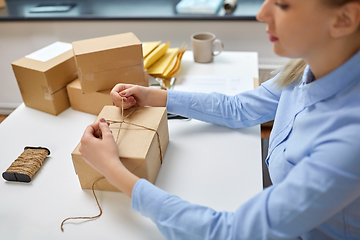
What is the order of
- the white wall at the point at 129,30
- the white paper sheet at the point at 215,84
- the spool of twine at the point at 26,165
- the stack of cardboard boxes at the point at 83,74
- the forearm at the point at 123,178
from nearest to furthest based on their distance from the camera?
1. the forearm at the point at 123,178
2. the spool of twine at the point at 26,165
3. the stack of cardboard boxes at the point at 83,74
4. the white paper sheet at the point at 215,84
5. the white wall at the point at 129,30

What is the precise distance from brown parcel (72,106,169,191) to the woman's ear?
47 centimetres

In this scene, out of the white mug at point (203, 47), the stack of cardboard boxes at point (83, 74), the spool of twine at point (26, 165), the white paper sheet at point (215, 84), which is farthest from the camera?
the white mug at point (203, 47)

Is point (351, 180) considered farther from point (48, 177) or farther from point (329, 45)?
point (48, 177)

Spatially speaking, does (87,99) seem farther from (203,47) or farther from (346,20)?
(346,20)

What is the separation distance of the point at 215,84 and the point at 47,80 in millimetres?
629

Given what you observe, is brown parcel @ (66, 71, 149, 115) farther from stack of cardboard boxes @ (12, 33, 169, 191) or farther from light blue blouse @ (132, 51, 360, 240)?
light blue blouse @ (132, 51, 360, 240)

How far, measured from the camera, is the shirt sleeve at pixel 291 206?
21.3 inches

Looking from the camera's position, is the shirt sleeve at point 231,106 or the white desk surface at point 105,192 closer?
the white desk surface at point 105,192

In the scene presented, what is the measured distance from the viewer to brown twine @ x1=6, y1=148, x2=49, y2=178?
84cm

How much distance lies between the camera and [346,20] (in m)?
0.53

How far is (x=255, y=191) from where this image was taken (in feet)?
2.56

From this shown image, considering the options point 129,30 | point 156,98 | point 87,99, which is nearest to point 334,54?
point 156,98

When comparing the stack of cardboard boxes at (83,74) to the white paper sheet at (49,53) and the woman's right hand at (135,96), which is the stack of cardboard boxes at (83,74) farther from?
the woman's right hand at (135,96)

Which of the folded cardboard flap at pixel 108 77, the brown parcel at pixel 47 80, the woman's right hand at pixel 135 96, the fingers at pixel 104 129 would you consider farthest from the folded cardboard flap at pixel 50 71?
the fingers at pixel 104 129
